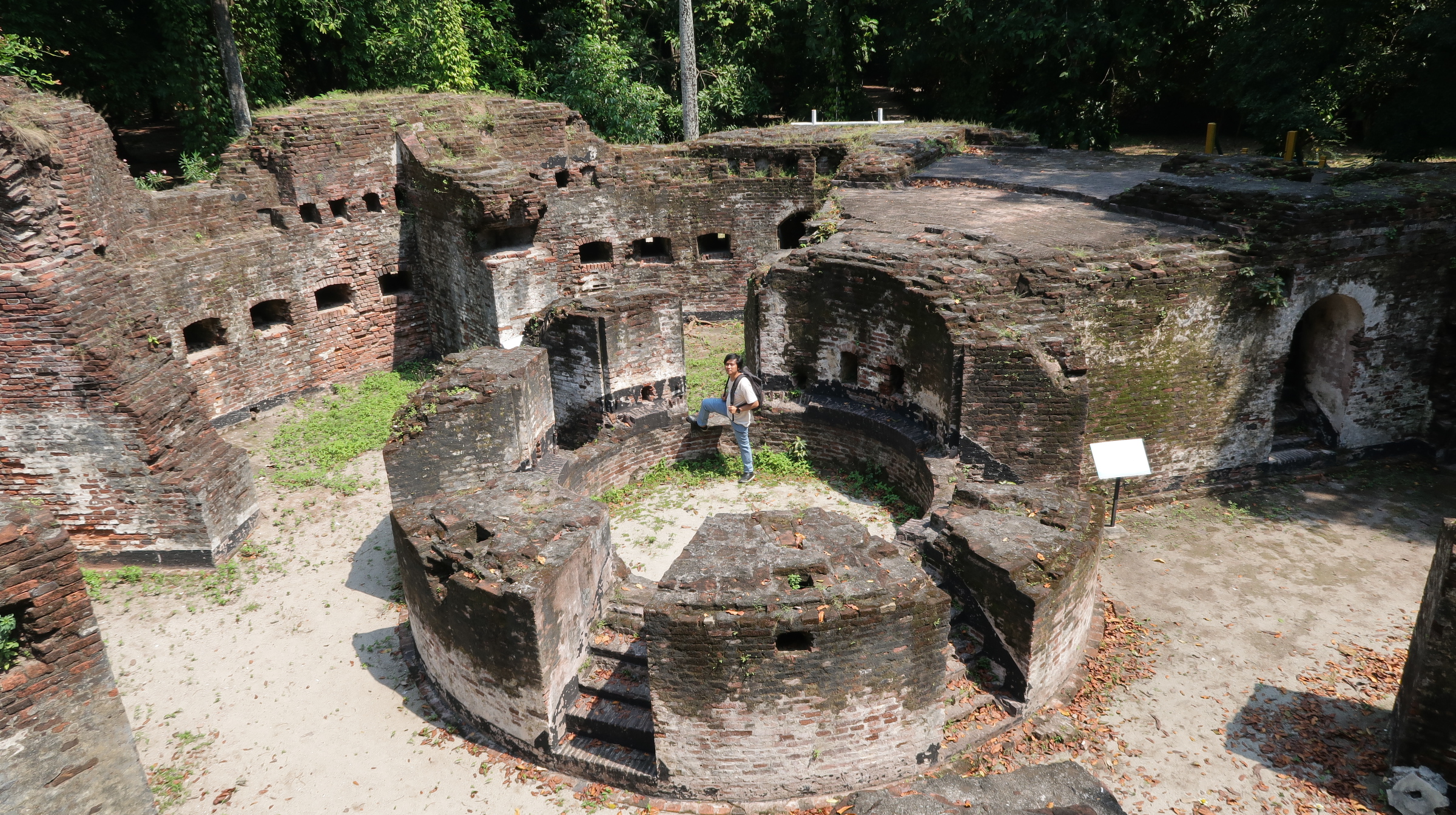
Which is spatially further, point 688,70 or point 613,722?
point 688,70

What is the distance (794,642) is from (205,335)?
33.6 ft

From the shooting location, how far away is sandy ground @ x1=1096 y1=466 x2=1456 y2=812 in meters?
6.48

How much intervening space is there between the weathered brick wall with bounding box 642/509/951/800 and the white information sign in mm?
3071

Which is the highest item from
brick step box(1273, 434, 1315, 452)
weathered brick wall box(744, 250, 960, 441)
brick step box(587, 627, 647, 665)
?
weathered brick wall box(744, 250, 960, 441)

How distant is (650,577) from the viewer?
8828 millimetres

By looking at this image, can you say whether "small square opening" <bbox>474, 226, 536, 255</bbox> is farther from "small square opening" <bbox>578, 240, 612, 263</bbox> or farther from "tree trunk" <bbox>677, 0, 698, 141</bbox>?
"tree trunk" <bbox>677, 0, 698, 141</bbox>

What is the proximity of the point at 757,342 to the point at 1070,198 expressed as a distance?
5157mm

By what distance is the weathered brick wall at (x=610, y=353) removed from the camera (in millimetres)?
10359

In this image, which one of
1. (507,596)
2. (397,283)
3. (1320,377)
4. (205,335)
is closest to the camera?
(507,596)

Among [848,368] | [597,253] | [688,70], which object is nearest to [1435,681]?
[848,368]

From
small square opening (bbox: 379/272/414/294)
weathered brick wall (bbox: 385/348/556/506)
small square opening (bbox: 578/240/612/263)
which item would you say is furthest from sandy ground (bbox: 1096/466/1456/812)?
small square opening (bbox: 379/272/414/294)

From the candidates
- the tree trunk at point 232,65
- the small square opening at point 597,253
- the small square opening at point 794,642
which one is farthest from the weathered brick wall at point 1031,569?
the tree trunk at point 232,65

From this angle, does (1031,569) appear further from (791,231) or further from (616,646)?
(791,231)

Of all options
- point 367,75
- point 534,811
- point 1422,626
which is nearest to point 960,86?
point 367,75
